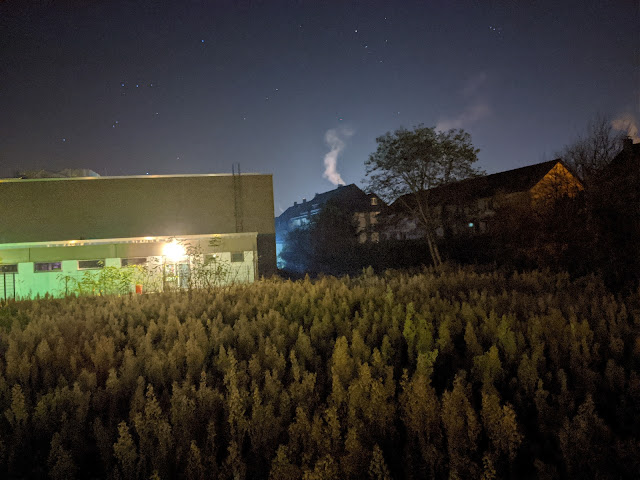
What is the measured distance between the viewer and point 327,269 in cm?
3064

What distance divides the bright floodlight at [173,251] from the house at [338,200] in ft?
54.4

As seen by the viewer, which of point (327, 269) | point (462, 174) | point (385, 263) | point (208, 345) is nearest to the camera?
point (208, 345)

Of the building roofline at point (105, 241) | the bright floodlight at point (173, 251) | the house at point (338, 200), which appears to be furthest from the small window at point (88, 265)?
the house at point (338, 200)

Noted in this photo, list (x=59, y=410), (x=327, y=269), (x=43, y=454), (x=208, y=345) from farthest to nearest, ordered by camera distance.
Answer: (x=327, y=269) < (x=208, y=345) < (x=59, y=410) < (x=43, y=454)

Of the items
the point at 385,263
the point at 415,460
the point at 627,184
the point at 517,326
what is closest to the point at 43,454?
the point at 415,460

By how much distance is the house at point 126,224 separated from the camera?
2016cm

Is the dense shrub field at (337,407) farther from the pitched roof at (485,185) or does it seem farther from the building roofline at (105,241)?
the pitched roof at (485,185)

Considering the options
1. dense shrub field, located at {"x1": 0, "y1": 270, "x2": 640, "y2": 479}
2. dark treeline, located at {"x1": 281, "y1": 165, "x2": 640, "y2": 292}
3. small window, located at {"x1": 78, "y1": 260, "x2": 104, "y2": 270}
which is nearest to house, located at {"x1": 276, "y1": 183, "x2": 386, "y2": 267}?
dark treeline, located at {"x1": 281, "y1": 165, "x2": 640, "y2": 292}

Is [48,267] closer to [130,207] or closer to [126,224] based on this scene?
[126,224]

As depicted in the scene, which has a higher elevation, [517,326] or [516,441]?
[517,326]

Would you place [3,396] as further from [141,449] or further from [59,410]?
[141,449]

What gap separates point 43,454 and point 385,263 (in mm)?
23989

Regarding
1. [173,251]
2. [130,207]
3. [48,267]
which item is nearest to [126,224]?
[130,207]

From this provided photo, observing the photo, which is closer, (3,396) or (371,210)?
(3,396)
